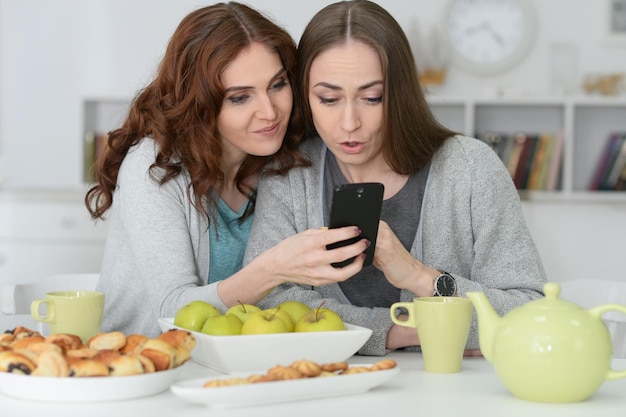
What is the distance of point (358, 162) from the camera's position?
6.17ft

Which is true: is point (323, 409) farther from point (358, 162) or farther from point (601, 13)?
point (601, 13)

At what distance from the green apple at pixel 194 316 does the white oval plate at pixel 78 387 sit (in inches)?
7.9

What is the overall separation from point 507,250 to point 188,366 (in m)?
0.71

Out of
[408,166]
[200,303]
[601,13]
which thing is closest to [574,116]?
[601,13]

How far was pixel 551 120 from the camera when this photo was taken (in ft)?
14.2

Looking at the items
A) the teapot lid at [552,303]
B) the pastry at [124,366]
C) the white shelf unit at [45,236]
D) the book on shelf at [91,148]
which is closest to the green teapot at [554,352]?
the teapot lid at [552,303]

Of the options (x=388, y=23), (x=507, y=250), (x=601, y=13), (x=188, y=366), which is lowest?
(x=188, y=366)

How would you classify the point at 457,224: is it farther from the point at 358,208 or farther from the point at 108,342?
the point at 108,342

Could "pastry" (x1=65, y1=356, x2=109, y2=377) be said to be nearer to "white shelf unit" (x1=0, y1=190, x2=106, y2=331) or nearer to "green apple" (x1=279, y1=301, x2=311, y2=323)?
"green apple" (x1=279, y1=301, x2=311, y2=323)

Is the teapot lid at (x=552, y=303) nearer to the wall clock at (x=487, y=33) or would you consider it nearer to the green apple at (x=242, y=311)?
the green apple at (x=242, y=311)

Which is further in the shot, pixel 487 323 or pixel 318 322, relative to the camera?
pixel 318 322

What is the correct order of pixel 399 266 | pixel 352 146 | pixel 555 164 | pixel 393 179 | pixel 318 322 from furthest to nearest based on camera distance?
1. pixel 555 164
2. pixel 393 179
3. pixel 352 146
4. pixel 399 266
5. pixel 318 322

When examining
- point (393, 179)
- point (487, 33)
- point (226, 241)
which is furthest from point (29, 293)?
point (487, 33)

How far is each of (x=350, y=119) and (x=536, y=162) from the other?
2552 millimetres
